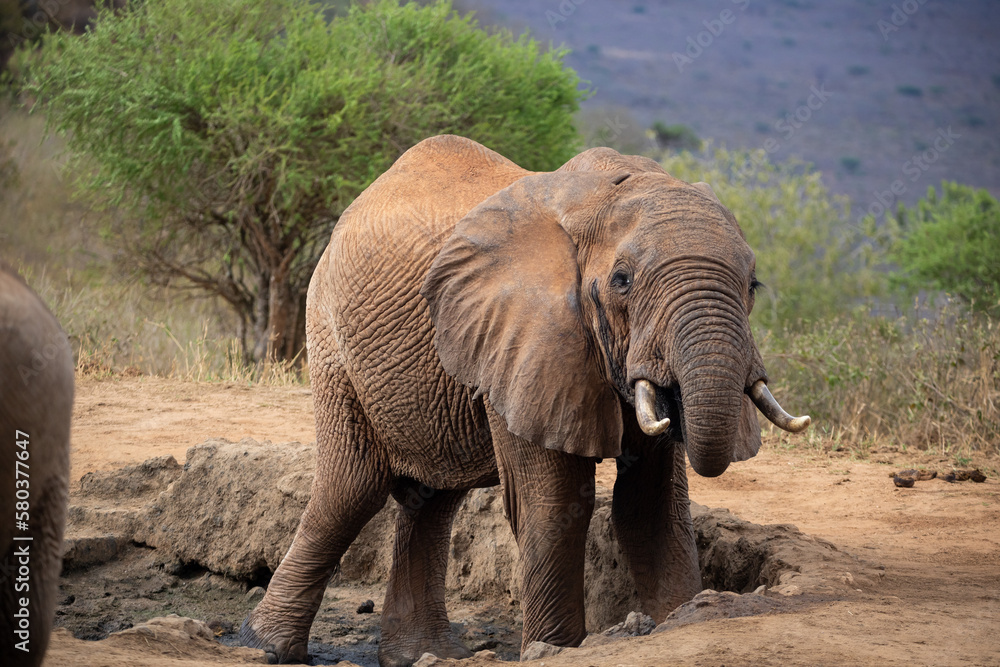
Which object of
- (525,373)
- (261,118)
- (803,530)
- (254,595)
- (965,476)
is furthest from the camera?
(261,118)

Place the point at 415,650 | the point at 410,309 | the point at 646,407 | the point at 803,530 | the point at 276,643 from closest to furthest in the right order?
the point at 646,407 → the point at 410,309 → the point at 276,643 → the point at 415,650 → the point at 803,530

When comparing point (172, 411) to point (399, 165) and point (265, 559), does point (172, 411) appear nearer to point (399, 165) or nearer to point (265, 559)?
point (265, 559)

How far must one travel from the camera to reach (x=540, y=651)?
4.23 metres

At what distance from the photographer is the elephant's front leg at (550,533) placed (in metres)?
4.41

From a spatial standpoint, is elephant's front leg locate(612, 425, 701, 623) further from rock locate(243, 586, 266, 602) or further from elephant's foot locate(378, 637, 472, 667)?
rock locate(243, 586, 266, 602)

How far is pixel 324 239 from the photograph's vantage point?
14.3 meters

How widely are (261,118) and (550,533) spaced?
9862 millimetres

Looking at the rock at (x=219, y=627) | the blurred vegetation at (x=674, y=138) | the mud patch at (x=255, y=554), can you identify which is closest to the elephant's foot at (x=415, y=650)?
the mud patch at (x=255, y=554)

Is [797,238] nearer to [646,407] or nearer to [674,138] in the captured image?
[646,407]

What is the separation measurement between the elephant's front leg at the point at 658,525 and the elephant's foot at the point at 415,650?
4.36 ft

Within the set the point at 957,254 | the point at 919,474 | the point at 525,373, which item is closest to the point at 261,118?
the point at 919,474

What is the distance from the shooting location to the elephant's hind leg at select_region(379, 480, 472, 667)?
19.0ft

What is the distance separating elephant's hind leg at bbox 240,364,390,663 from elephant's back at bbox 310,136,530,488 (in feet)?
0.56

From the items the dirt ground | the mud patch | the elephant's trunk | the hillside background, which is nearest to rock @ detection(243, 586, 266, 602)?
the mud patch
